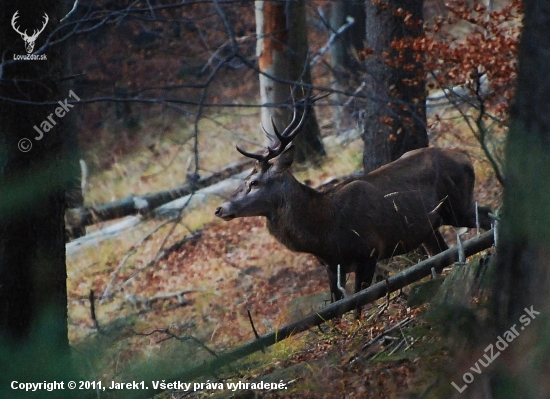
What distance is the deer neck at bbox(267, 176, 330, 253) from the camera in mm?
8656

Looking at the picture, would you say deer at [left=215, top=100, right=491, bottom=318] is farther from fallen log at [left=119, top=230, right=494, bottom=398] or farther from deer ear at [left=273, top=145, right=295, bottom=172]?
fallen log at [left=119, top=230, right=494, bottom=398]

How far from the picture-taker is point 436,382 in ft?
14.5

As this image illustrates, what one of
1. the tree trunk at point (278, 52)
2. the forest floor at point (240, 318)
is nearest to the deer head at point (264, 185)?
the forest floor at point (240, 318)

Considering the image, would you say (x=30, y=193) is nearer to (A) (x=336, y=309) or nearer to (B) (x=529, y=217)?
(A) (x=336, y=309)

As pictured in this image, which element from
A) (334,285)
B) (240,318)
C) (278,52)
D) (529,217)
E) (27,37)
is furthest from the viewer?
(278,52)

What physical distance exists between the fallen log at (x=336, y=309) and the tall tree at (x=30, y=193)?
118 centimetres

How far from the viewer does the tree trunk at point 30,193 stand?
6258 millimetres

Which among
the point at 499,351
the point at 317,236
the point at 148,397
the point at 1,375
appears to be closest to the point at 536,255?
the point at 499,351

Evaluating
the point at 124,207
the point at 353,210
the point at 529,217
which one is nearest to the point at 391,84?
the point at 353,210

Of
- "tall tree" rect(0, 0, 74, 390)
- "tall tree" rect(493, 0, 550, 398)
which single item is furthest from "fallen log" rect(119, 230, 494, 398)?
"tall tree" rect(493, 0, 550, 398)

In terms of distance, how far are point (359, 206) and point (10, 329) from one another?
3.96 meters

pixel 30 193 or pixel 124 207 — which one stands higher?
pixel 30 193

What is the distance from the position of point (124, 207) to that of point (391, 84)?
6.46 metres

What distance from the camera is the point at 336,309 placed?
6.32 m
